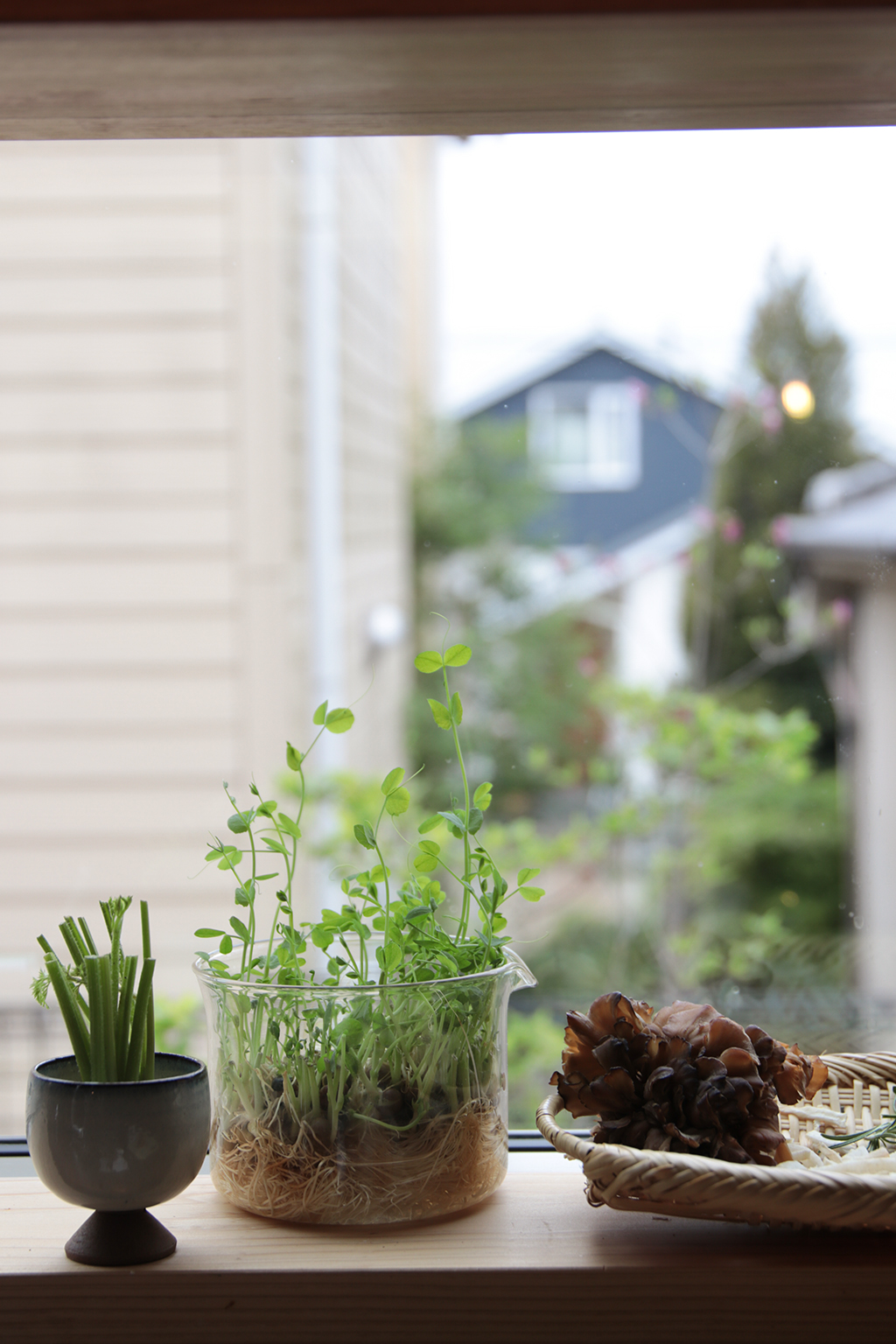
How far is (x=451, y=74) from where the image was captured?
474mm

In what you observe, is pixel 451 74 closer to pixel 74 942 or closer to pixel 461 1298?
pixel 74 942

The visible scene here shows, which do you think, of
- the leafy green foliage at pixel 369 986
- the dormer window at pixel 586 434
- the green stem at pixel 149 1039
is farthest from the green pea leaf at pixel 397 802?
the dormer window at pixel 586 434

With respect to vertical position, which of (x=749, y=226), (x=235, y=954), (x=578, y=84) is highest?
(x=749, y=226)

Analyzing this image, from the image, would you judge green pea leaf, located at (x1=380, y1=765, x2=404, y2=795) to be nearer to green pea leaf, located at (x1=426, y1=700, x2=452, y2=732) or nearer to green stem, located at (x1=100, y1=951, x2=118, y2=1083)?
green pea leaf, located at (x1=426, y1=700, x2=452, y2=732)

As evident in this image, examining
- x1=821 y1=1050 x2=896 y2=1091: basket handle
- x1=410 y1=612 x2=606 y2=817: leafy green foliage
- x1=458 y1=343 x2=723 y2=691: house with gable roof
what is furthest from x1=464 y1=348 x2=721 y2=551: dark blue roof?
x1=821 y1=1050 x2=896 y2=1091: basket handle

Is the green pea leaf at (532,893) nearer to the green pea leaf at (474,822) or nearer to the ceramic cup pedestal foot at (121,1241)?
the green pea leaf at (474,822)

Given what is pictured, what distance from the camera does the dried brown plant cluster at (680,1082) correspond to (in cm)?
52

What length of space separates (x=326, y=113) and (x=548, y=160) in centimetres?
204

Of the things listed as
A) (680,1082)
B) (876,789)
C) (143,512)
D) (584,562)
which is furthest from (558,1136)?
(584,562)

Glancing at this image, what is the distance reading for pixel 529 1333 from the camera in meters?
0.50

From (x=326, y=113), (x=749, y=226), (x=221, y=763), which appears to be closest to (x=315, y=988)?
(x=326, y=113)

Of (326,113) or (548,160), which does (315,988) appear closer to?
(326,113)

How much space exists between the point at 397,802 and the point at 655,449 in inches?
78.9

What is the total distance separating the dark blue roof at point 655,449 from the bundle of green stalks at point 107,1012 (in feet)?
6.17
